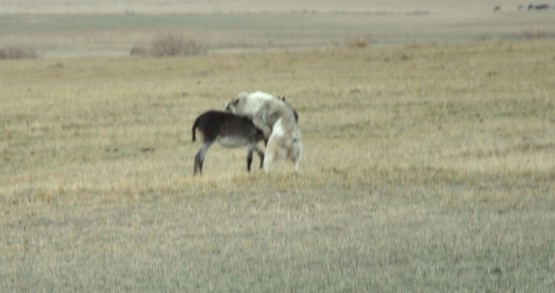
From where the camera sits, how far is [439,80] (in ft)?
108

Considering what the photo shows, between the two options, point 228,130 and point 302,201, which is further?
point 228,130

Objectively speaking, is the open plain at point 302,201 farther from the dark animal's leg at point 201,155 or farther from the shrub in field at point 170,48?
the shrub in field at point 170,48

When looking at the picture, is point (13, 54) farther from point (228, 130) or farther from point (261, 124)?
point (261, 124)

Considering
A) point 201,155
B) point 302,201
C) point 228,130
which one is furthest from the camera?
point 201,155

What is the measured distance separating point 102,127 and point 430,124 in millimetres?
7067

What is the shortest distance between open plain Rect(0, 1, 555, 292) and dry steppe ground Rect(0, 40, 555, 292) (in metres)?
0.03

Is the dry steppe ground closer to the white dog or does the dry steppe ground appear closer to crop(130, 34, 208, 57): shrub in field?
the white dog

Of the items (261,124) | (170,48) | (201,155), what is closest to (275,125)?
(261,124)

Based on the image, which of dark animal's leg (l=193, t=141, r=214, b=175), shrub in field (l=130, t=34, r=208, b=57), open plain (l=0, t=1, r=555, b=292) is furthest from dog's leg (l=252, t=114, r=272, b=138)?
shrub in field (l=130, t=34, r=208, b=57)

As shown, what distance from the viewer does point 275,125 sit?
1511 cm

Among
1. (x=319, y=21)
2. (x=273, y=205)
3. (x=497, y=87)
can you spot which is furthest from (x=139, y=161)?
(x=319, y=21)

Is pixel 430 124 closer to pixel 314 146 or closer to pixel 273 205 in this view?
pixel 314 146

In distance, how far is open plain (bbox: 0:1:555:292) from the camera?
9070mm

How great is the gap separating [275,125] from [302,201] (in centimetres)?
266
